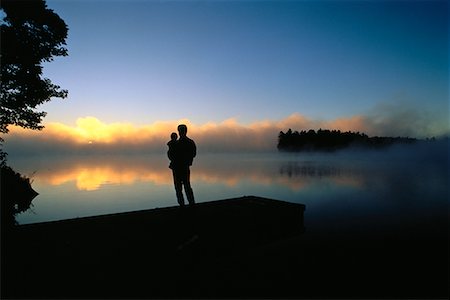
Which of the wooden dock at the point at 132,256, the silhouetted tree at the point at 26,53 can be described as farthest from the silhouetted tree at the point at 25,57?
the wooden dock at the point at 132,256

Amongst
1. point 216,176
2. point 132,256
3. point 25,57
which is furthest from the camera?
point 216,176

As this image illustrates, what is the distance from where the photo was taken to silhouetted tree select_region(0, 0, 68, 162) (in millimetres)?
14438

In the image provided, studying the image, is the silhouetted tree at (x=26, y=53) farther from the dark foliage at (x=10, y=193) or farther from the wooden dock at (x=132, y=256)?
the wooden dock at (x=132, y=256)

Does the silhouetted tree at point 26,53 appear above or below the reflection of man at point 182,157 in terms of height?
above

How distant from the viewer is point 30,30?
49.6 ft

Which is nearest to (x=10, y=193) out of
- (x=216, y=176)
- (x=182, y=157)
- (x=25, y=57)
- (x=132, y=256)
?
(x=25, y=57)

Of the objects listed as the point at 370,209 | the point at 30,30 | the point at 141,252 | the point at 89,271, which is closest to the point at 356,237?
the point at 370,209

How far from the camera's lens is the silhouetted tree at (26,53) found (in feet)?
47.4

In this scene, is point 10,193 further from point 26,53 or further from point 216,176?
point 216,176

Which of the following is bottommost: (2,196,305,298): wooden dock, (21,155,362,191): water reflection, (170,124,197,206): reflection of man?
(21,155,362,191): water reflection

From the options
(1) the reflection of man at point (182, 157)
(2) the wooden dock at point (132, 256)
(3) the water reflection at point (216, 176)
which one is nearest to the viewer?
(2) the wooden dock at point (132, 256)

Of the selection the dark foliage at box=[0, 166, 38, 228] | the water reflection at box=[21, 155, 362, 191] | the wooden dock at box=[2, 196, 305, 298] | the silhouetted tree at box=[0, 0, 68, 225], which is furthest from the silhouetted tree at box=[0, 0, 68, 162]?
the water reflection at box=[21, 155, 362, 191]

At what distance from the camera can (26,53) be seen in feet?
49.4

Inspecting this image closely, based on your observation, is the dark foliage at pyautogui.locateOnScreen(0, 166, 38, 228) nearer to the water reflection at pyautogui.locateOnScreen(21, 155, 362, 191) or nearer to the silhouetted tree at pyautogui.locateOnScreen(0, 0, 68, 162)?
the silhouetted tree at pyautogui.locateOnScreen(0, 0, 68, 162)
